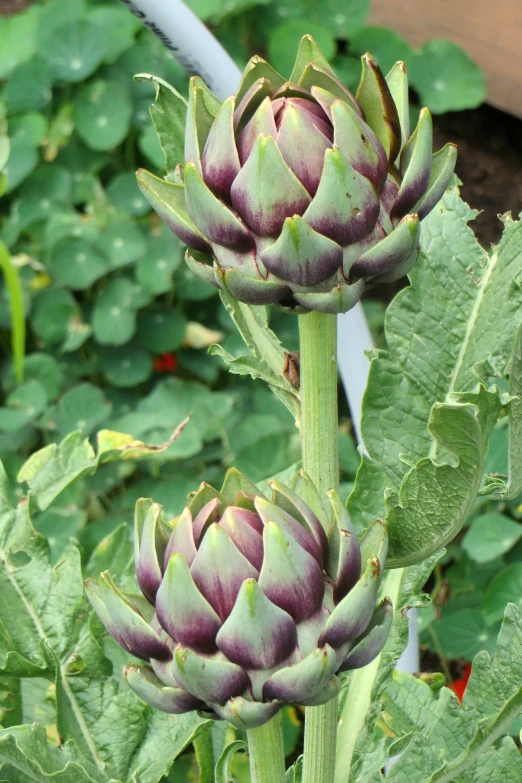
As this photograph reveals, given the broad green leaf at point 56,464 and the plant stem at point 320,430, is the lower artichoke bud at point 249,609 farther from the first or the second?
the broad green leaf at point 56,464

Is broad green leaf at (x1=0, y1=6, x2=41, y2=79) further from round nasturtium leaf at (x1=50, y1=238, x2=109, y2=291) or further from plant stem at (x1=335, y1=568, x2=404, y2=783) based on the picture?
plant stem at (x1=335, y1=568, x2=404, y2=783)

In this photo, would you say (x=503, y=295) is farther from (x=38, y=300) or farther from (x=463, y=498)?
(x=38, y=300)

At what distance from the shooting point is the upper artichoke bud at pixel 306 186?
0.36 metres

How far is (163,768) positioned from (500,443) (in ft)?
1.96

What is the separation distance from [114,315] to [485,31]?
2.43ft

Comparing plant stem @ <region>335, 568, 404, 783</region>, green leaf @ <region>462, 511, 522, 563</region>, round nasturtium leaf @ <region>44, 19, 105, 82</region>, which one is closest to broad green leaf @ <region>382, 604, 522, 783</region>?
plant stem @ <region>335, 568, 404, 783</region>

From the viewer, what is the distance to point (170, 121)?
1.66 ft

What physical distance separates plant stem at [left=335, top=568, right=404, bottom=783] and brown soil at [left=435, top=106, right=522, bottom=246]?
1.03m

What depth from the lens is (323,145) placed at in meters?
0.36

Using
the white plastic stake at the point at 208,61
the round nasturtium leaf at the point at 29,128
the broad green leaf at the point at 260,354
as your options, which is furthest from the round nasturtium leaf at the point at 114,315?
the broad green leaf at the point at 260,354

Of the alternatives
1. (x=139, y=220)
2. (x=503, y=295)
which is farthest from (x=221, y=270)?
(x=139, y=220)

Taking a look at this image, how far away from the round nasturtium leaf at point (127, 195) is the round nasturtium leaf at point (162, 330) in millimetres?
154

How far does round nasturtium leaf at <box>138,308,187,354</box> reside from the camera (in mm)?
1341

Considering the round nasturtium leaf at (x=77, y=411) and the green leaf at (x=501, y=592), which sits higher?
the round nasturtium leaf at (x=77, y=411)
